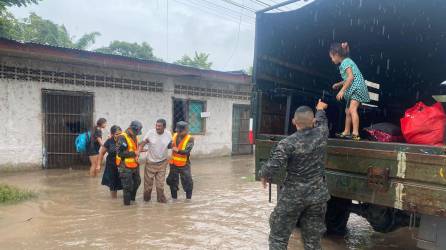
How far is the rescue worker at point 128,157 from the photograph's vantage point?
659cm

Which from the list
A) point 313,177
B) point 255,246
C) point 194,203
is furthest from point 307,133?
point 194,203

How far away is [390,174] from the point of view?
11.5 ft

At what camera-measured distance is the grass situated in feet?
22.1

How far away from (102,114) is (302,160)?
8.65 metres

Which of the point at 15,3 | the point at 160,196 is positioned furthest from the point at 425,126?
the point at 15,3

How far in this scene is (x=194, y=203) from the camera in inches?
280

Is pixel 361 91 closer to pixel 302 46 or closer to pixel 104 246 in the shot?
pixel 302 46

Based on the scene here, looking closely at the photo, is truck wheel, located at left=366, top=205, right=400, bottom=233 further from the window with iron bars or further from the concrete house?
the window with iron bars

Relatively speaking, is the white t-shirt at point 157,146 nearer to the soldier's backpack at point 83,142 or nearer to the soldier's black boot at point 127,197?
the soldier's black boot at point 127,197

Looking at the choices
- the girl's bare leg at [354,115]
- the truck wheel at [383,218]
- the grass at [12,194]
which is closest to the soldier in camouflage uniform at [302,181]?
the girl's bare leg at [354,115]

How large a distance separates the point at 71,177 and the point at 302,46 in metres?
6.39

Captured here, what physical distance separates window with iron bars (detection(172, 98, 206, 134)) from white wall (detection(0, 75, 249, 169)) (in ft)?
0.59

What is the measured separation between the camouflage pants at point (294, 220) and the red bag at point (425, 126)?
1085 millimetres

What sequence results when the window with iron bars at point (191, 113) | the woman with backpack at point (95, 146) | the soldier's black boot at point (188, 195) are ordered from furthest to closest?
the window with iron bars at point (191, 113) → the woman with backpack at point (95, 146) → the soldier's black boot at point (188, 195)
